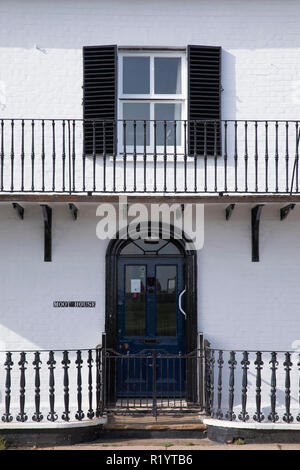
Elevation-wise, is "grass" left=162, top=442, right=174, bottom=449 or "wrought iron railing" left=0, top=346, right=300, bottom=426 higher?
"wrought iron railing" left=0, top=346, right=300, bottom=426

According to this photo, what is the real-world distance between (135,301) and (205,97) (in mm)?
3278

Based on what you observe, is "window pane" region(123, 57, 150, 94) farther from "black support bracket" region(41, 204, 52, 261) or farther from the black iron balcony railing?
"black support bracket" region(41, 204, 52, 261)

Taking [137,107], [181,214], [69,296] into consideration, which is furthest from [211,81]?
[69,296]

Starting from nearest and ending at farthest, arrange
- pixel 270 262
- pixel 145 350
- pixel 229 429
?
pixel 229 429, pixel 145 350, pixel 270 262

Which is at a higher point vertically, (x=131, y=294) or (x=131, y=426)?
(x=131, y=294)

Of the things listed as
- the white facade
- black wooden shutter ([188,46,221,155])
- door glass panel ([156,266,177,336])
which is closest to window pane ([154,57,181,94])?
black wooden shutter ([188,46,221,155])

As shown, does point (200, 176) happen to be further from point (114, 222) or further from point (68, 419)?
point (68, 419)

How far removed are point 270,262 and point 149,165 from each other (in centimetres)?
234

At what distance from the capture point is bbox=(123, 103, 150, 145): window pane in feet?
34.9

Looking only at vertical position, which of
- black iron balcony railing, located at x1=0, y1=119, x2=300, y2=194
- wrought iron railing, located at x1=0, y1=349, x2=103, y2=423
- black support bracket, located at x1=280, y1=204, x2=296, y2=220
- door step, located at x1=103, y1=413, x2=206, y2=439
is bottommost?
door step, located at x1=103, y1=413, x2=206, y2=439

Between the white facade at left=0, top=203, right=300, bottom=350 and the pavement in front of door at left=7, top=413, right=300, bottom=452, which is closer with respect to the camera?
the pavement in front of door at left=7, top=413, right=300, bottom=452

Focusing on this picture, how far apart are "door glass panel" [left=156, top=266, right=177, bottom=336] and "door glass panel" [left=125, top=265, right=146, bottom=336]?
0.22 meters

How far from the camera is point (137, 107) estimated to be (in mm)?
10773

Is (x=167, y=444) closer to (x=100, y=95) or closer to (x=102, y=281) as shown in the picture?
(x=102, y=281)
